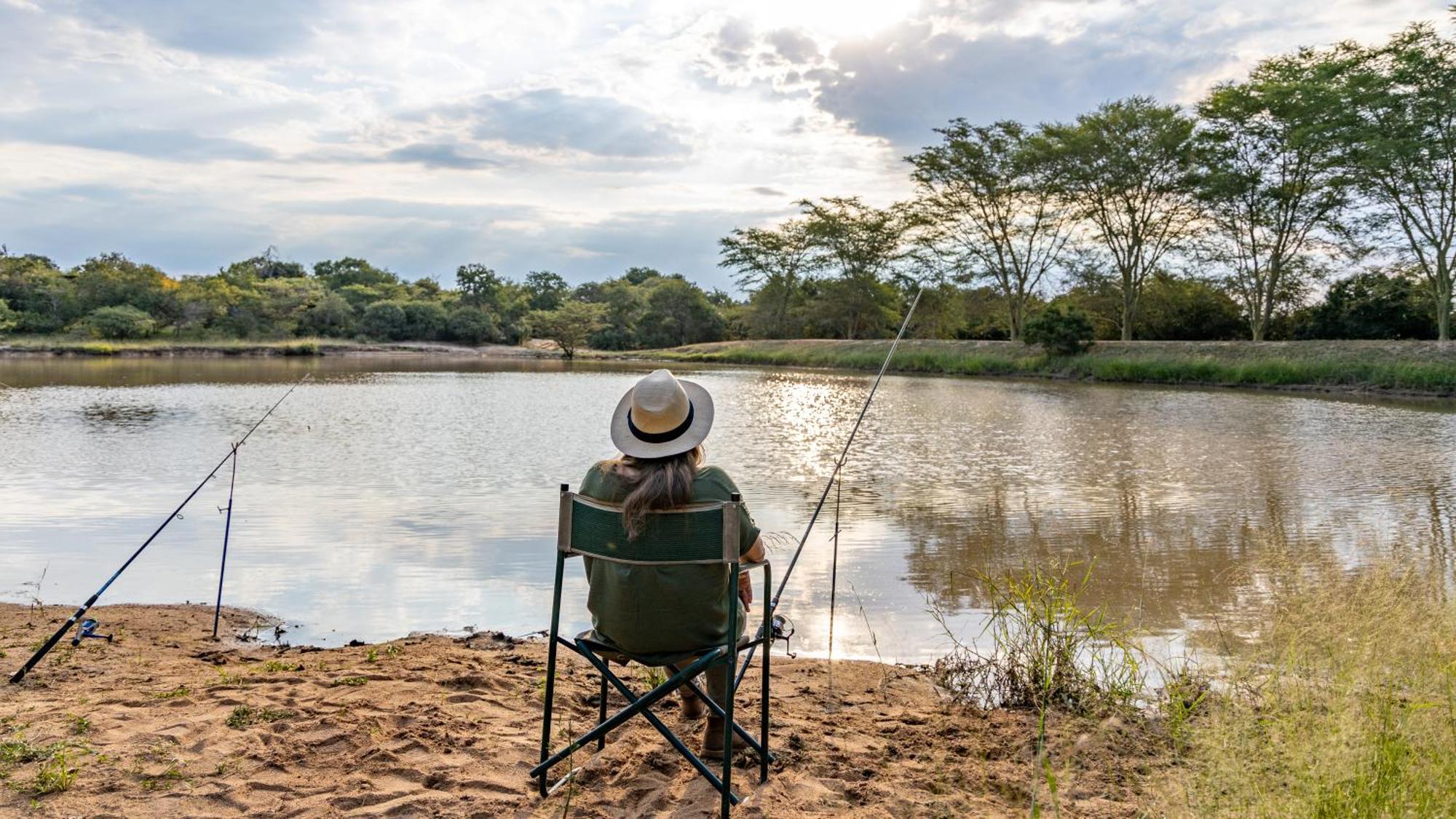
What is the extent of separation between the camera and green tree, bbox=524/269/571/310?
66.5 metres

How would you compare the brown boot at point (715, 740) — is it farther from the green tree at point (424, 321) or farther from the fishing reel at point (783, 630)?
the green tree at point (424, 321)

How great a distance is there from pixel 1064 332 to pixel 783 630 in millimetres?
28221

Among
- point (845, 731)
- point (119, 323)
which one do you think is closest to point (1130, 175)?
point (845, 731)

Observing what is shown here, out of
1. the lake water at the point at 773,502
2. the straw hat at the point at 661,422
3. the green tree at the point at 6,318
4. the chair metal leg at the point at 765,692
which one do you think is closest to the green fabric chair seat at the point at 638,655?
the chair metal leg at the point at 765,692

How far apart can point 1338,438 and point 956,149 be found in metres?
24.8

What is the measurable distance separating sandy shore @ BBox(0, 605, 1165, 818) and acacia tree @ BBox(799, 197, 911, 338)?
4652cm

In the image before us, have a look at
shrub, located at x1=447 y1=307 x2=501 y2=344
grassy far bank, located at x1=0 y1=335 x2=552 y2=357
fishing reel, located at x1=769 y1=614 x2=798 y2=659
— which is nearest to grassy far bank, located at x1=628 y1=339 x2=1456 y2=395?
fishing reel, located at x1=769 y1=614 x2=798 y2=659

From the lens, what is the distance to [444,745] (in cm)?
270

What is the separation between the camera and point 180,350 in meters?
43.9

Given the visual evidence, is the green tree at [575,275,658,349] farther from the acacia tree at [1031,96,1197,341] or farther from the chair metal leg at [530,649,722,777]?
the chair metal leg at [530,649,722,777]

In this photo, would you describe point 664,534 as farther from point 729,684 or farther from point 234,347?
point 234,347

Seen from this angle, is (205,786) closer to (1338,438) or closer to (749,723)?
(749,723)

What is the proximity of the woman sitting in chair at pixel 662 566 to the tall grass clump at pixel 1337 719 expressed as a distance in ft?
3.93

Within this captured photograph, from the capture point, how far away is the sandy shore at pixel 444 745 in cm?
235
